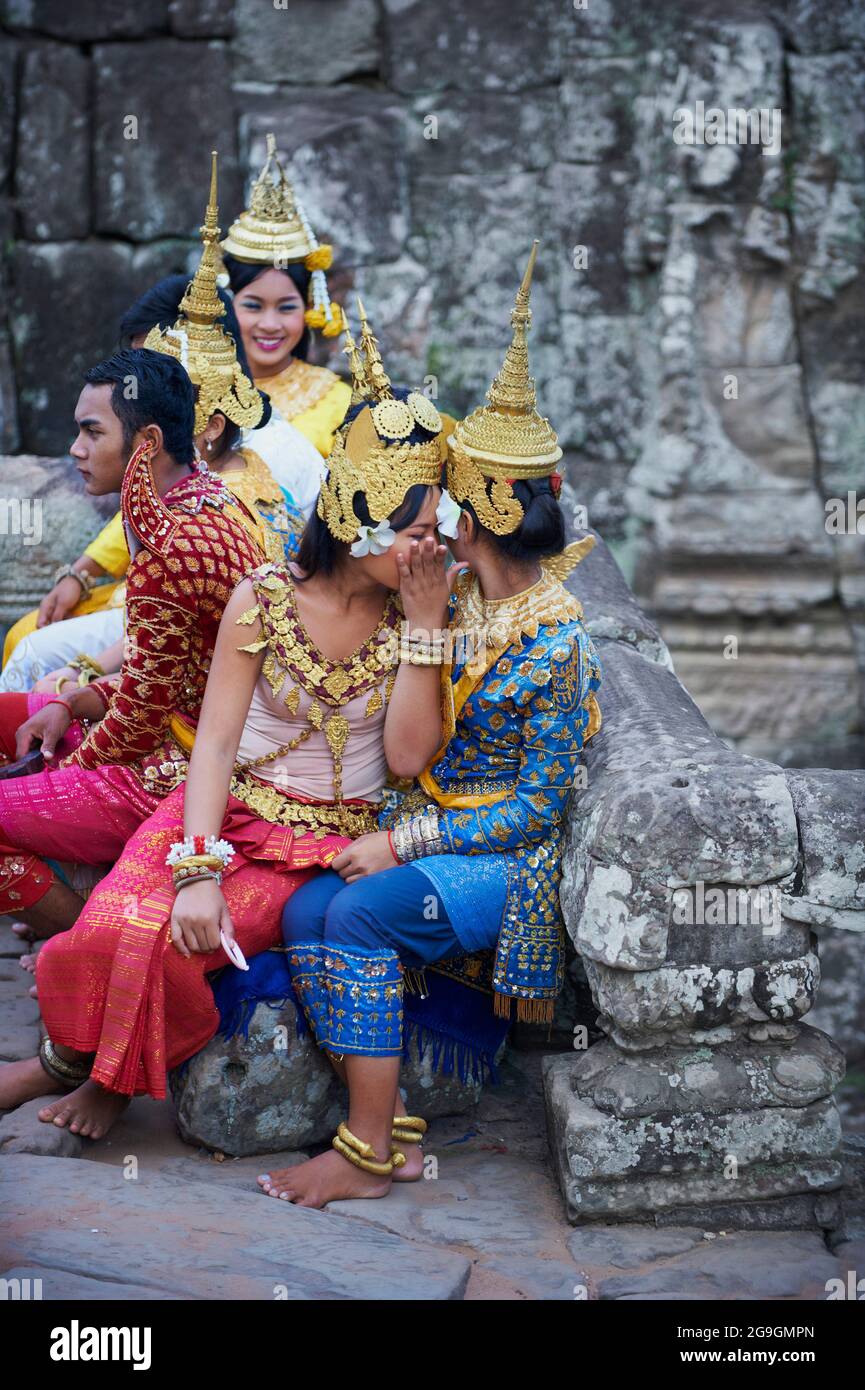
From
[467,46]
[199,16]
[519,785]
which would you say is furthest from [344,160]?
[519,785]

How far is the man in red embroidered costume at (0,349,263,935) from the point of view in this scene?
2.96m

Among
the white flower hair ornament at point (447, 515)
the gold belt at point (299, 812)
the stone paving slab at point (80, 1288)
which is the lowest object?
the stone paving slab at point (80, 1288)

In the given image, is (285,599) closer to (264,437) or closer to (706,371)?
(264,437)

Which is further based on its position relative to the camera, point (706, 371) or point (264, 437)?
point (706, 371)

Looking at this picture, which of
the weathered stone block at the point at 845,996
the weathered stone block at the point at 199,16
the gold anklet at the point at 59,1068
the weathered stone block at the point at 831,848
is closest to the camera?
the weathered stone block at the point at 831,848

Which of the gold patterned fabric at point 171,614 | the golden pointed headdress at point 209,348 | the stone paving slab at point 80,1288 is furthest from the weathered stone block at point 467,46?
the stone paving slab at point 80,1288

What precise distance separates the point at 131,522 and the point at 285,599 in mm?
399

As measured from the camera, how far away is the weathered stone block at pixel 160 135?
594cm

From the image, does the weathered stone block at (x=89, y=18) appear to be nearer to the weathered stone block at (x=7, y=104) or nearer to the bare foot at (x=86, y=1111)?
the weathered stone block at (x=7, y=104)

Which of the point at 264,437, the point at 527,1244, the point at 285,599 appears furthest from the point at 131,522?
the point at 527,1244

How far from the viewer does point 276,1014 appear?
2.77 meters

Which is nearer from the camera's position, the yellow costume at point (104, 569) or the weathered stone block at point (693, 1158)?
the weathered stone block at point (693, 1158)

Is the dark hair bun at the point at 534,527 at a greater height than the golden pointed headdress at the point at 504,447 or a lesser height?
lesser

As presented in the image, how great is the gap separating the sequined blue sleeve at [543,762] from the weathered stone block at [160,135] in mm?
3841
